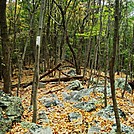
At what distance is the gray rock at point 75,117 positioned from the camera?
7742 millimetres

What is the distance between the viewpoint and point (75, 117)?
26.4 ft

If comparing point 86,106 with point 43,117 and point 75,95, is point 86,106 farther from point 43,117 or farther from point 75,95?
point 43,117

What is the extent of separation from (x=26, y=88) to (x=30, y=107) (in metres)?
4.64

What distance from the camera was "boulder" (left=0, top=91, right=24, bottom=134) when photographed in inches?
246

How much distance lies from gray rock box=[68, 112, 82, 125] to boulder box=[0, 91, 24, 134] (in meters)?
1.67

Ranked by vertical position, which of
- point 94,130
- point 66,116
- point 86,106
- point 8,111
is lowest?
point 94,130

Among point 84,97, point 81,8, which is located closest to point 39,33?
point 84,97

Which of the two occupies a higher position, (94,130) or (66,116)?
A: (66,116)

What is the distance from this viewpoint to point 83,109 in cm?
880

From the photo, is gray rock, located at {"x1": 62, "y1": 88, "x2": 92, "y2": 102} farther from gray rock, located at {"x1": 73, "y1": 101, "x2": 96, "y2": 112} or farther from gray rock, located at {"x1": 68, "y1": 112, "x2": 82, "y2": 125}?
gray rock, located at {"x1": 68, "y1": 112, "x2": 82, "y2": 125}

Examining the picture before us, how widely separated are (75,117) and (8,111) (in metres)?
2.33

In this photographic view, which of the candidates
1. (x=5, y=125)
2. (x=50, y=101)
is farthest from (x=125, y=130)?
(x=50, y=101)

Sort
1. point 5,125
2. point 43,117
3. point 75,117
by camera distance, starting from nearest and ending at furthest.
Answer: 1. point 5,125
2. point 43,117
3. point 75,117

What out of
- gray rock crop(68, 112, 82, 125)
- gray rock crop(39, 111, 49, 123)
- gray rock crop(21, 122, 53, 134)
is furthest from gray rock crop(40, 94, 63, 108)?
gray rock crop(21, 122, 53, 134)
